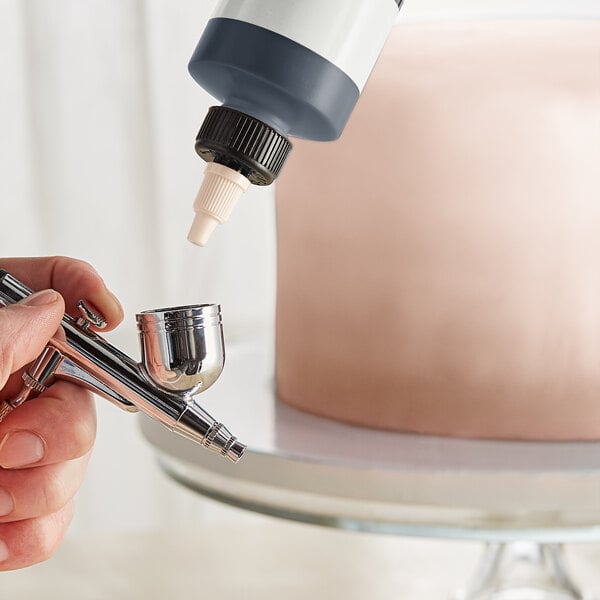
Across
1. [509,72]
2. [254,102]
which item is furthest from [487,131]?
[254,102]

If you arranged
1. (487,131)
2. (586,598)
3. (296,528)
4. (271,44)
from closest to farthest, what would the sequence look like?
(271,44) → (487,131) → (586,598) → (296,528)

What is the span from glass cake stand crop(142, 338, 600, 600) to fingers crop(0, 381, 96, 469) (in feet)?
0.10

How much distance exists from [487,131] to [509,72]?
3cm

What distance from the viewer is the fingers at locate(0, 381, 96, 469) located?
1.00 feet

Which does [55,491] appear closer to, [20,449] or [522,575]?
[20,449]

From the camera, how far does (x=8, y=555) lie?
330 mm

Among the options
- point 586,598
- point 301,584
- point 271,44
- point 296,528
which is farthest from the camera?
point 296,528

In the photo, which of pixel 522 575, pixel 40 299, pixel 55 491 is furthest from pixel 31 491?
pixel 522 575

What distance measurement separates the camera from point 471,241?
329mm

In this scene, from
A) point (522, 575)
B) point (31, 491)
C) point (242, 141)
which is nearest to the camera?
point (242, 141)

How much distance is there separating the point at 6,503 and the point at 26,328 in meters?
0.12

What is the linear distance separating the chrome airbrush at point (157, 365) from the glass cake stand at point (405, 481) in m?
0.05

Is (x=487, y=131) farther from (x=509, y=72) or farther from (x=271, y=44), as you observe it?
(x=271, y=44)

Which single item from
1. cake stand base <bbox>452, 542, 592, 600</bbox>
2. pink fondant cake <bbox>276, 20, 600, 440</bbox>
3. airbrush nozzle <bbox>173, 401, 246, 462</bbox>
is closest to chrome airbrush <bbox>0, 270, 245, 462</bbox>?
airbrush nozzle <bbox>173, 401, 246, 462</bbox>
